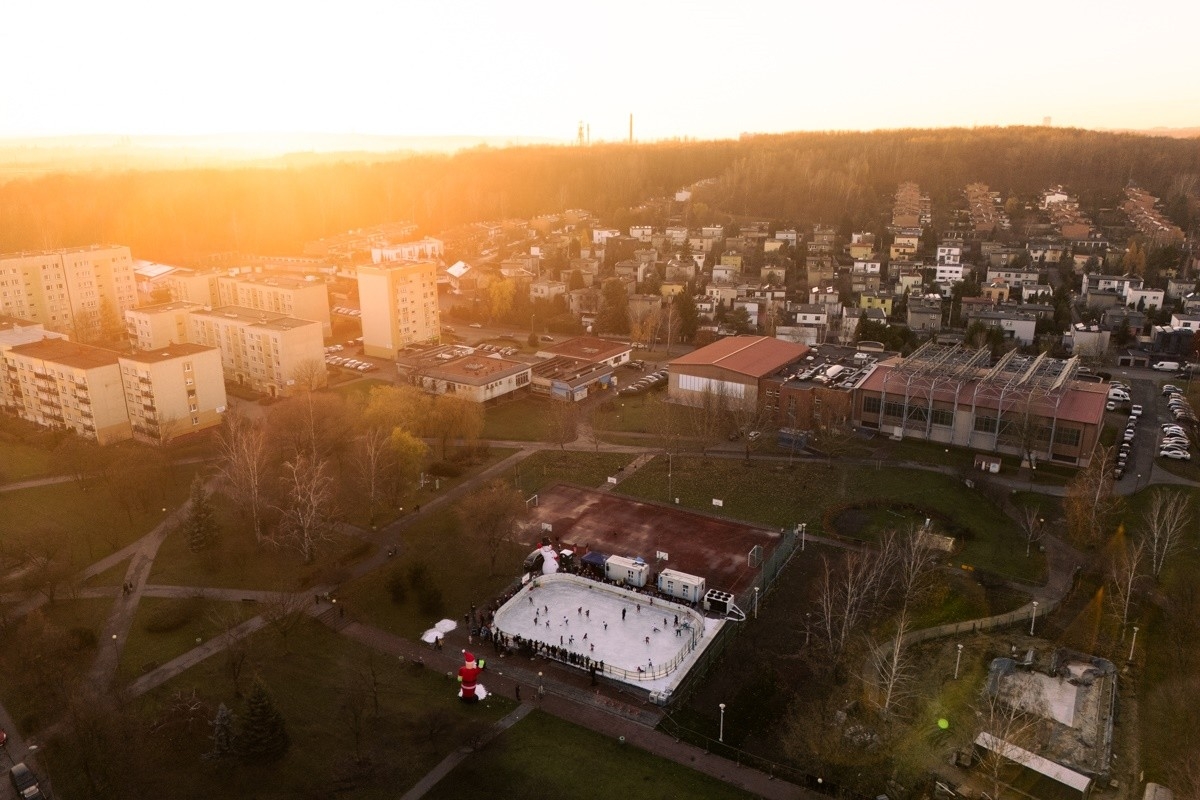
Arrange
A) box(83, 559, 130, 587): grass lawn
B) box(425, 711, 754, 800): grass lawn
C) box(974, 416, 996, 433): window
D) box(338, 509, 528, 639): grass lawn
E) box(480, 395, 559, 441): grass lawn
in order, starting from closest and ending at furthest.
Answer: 1. box(425, 711, 754, 800): grass lawn
2. box(338, 509, 528, 639): grass lawn
3. box(83, 559, 130, 587): grass lawn
4. box(974, 416, 996, 433): window
5. box(480, 395, 559, 441): grass lawn

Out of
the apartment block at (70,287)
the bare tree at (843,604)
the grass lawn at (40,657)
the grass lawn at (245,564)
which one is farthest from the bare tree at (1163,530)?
the apartment block at (70,287)

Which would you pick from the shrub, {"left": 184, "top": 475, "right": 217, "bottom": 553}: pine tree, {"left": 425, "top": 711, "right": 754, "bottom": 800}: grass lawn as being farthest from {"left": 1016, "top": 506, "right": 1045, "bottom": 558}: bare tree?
{"left": 184, "top": 475, "right": 217, "bottom": 553}: pine tree

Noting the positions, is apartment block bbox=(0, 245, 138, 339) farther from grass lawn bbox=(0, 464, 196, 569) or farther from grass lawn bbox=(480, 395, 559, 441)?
grass lawn bbox=(480, 395, 559, 441)

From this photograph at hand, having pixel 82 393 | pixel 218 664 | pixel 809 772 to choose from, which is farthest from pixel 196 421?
pixel 809 772

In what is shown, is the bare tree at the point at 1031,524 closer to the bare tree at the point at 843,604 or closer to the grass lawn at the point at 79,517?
the bare tree at the point at 843,604

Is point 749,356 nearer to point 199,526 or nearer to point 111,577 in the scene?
point 199,526

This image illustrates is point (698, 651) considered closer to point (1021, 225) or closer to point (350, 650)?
point (350, 650)
